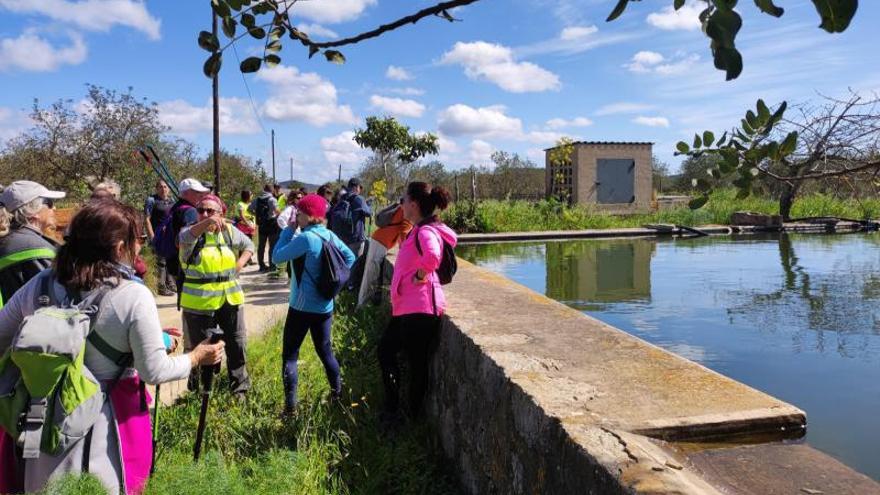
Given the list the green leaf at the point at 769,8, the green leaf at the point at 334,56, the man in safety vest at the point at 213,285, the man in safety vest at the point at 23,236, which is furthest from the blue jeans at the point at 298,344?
the green leaf at the point at 769,8

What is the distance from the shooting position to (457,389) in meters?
3.51

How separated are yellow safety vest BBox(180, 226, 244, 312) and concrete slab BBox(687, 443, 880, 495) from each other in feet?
10.9

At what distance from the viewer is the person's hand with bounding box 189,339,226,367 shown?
94.9 inches

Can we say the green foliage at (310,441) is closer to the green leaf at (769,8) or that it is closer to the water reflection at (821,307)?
the green leaf at (769,8)

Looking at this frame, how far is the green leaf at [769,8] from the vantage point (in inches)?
34.9

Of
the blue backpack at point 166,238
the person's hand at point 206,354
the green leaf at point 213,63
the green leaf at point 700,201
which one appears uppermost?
the green leaf at point 213,63

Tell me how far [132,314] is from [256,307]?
224 inches

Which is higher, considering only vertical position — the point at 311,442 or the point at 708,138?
the point at 708,138

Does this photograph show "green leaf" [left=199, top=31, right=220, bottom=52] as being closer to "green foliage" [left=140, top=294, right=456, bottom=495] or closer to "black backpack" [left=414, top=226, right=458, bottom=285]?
"green foliage" [left=140, top=294, right=456, bottom=495]

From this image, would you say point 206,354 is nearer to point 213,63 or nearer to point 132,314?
point 132,314

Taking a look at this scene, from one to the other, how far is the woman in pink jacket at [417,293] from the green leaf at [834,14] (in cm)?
295

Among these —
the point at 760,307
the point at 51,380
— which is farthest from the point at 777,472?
the point at 760,307

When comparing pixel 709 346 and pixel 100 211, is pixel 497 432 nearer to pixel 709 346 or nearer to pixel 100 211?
pixel 100 211

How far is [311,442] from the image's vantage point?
12.0 feet
